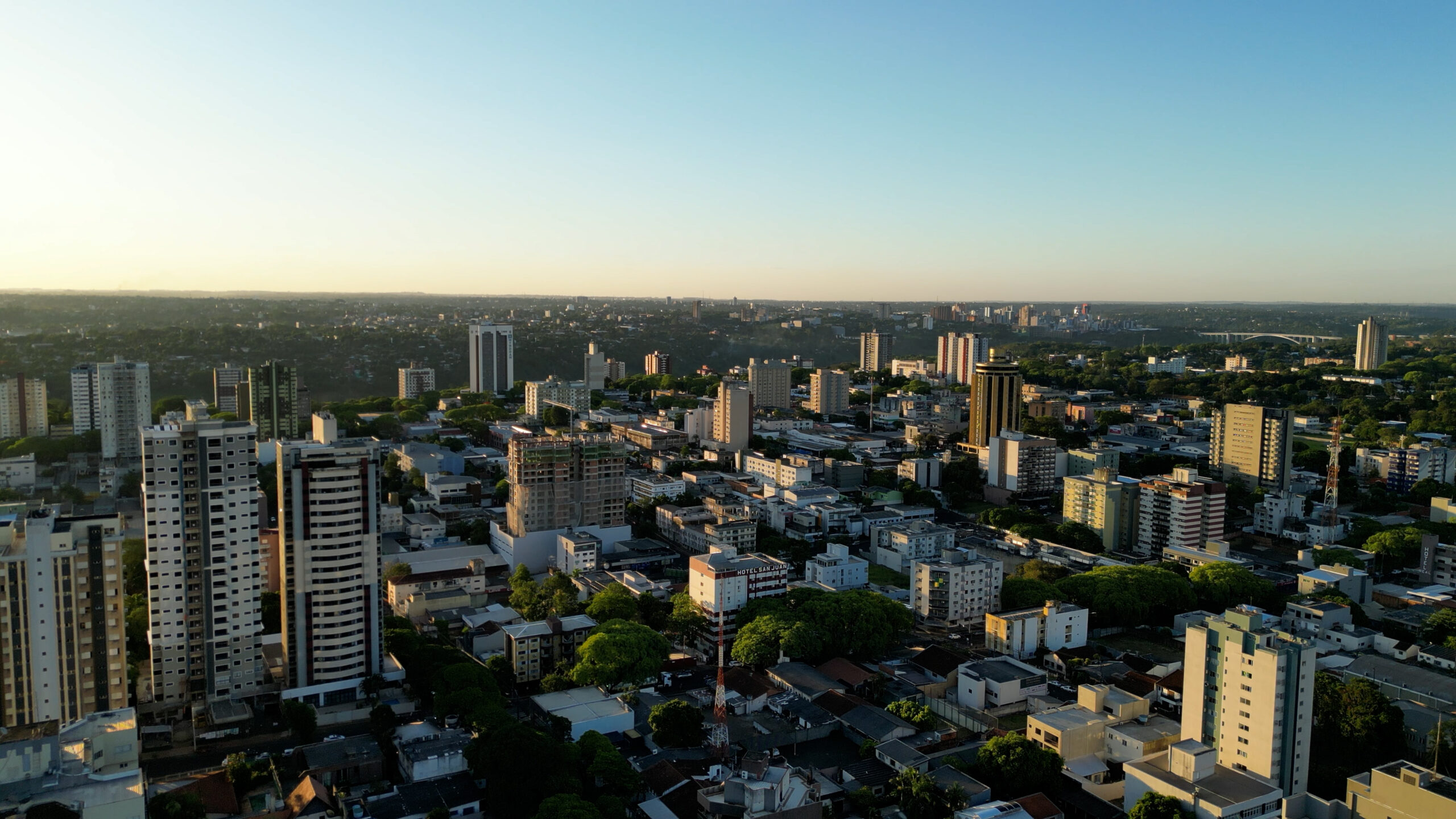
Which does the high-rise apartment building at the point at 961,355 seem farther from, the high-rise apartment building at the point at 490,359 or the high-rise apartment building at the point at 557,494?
the high-rise apartment building at the point at 557,494

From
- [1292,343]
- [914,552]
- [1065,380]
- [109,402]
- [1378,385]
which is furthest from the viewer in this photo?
[1292,343]

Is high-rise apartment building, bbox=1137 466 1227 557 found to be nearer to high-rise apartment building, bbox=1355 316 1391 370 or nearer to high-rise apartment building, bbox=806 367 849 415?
high-rise apartment building, bbox=806 367 849 415

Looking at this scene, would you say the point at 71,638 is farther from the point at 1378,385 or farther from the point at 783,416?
the point at 1378,385

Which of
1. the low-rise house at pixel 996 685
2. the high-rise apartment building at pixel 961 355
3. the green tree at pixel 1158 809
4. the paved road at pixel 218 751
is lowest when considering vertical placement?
the paved road at pixel 218 751

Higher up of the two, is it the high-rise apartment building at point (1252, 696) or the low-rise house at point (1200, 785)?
the high-rise apartment building at point (1252, 696)

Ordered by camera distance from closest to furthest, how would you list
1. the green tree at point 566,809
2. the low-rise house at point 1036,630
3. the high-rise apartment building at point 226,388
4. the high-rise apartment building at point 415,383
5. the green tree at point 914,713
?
the green tree at point 566,809 < the green tree at point 914,713 < the low-rise house at point 1036,630 < the high-rise apartment building at point 226,388 < the high-rise apartment building at point 415,383

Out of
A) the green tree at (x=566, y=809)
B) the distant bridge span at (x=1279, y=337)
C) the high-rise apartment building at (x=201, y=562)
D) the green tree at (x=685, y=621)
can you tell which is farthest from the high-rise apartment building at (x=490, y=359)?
the distant bridge span at (x=1279, y=337)

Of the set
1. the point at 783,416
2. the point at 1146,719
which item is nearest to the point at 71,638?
the point at 1146,719
